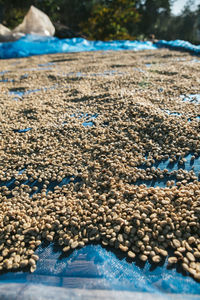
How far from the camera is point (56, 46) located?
333 inches

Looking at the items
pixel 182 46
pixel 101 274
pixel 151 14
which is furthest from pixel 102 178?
pixel 151 14

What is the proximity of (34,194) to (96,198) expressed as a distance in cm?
54

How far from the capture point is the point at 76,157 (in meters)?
2.16

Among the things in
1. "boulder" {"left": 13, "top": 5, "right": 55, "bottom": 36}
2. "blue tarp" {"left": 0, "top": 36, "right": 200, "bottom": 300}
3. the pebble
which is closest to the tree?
"boulder" {"left": 13, "top": 5, "right": 55, "bottom": 36}

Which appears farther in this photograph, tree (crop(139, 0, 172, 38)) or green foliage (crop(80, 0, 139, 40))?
tree (crop(139, 0, 172, 38))

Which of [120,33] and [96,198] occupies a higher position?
[120,33]

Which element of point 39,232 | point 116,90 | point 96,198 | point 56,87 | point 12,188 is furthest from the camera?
point 56,87

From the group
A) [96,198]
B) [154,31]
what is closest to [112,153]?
[96,198]

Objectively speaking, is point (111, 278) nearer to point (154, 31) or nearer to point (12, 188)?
point (12, 188)

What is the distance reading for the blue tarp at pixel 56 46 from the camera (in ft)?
26.3

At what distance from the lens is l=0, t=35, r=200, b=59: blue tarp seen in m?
8.01

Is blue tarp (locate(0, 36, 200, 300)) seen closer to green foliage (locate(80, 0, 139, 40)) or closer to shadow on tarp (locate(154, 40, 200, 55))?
shadow on tarp (locate(154, 40, 200, 55))

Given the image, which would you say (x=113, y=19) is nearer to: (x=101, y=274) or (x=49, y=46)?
(x=49, y=46)

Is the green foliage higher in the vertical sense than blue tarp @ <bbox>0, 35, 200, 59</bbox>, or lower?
higher
